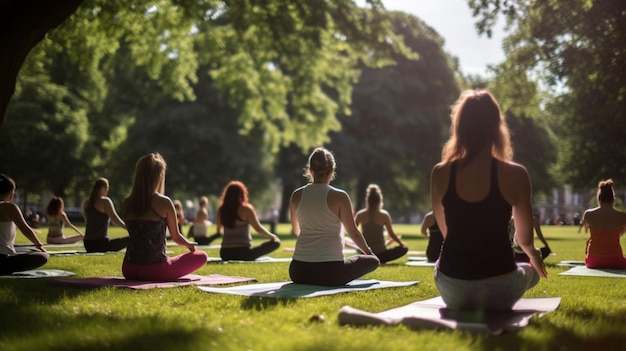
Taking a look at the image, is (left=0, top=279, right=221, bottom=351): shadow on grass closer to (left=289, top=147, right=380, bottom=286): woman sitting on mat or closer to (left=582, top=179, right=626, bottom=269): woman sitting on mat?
(left=289, top=147, right=380, bottom=286): woman sitting on mat

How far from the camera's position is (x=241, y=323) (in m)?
5.42

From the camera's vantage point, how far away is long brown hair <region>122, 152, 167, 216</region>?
28.0 feet

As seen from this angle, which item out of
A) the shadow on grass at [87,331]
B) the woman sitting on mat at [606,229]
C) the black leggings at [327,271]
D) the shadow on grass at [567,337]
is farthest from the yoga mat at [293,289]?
the woman sitting on mat at [606,229]

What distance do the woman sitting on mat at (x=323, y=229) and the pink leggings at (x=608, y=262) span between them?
504cm

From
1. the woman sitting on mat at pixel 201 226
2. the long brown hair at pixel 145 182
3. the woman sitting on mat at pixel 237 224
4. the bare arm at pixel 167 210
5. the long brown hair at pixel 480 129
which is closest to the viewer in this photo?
the long brown hair at pixel 480 129

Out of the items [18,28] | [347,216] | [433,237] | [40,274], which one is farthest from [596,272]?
[18,28]

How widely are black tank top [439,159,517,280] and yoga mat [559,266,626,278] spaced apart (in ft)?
17.6

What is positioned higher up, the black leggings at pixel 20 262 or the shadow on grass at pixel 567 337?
the black leggings at pixel 20 262

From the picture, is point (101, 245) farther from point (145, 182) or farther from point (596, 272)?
point (596, 272)

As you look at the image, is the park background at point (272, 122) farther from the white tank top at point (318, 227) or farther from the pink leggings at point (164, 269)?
the pink leggings at point (164, 269)

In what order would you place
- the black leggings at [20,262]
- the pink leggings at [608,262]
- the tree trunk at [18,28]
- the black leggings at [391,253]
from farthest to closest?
the black leggings at [391,253], the pink leggings at [608,262], the black leggings at [20,262], the tree trunk at [18,28]

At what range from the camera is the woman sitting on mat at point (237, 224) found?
12875 mm

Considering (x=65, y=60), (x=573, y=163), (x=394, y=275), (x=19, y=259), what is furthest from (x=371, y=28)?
(x=65, y=60)

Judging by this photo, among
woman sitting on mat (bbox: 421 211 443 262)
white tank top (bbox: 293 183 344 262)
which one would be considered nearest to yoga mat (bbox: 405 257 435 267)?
woman sitting on mat (bbox: 421 211 443 262)
